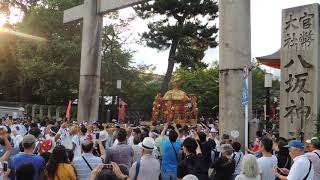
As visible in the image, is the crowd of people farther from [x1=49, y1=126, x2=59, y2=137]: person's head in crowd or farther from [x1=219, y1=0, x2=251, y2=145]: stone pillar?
[x1=219, y1=0, x2=251, y2=145]: stone pillar

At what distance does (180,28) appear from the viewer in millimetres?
32188

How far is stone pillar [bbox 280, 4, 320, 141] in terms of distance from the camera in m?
11.6

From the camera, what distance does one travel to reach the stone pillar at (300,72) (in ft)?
38.0

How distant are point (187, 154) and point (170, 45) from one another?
27.2 meters

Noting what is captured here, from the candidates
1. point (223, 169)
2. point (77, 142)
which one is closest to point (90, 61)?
point (77, 142)

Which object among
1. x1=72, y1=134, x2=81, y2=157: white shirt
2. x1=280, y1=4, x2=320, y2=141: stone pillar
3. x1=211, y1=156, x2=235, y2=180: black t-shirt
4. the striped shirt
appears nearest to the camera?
the striped shirt

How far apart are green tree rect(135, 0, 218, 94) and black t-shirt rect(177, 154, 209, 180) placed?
25.8m

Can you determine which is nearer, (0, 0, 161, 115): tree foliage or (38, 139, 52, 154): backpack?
(38, 139, 52, 154): backpack

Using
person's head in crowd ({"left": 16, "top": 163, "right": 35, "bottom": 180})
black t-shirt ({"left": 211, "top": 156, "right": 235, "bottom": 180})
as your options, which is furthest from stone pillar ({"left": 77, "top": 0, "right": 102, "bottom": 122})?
person's head in crowd ({"left": 16, "top": 163, "right": 35, "bottom": 180})

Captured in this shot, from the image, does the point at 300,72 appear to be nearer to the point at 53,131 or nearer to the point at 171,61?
the point at 53,131

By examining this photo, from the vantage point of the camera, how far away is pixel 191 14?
3316 cm

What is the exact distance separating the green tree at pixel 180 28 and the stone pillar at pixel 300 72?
20180 millimetres

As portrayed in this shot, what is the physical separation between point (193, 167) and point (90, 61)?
13132 mm

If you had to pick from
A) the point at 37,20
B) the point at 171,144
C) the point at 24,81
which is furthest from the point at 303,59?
the point at 24,81
